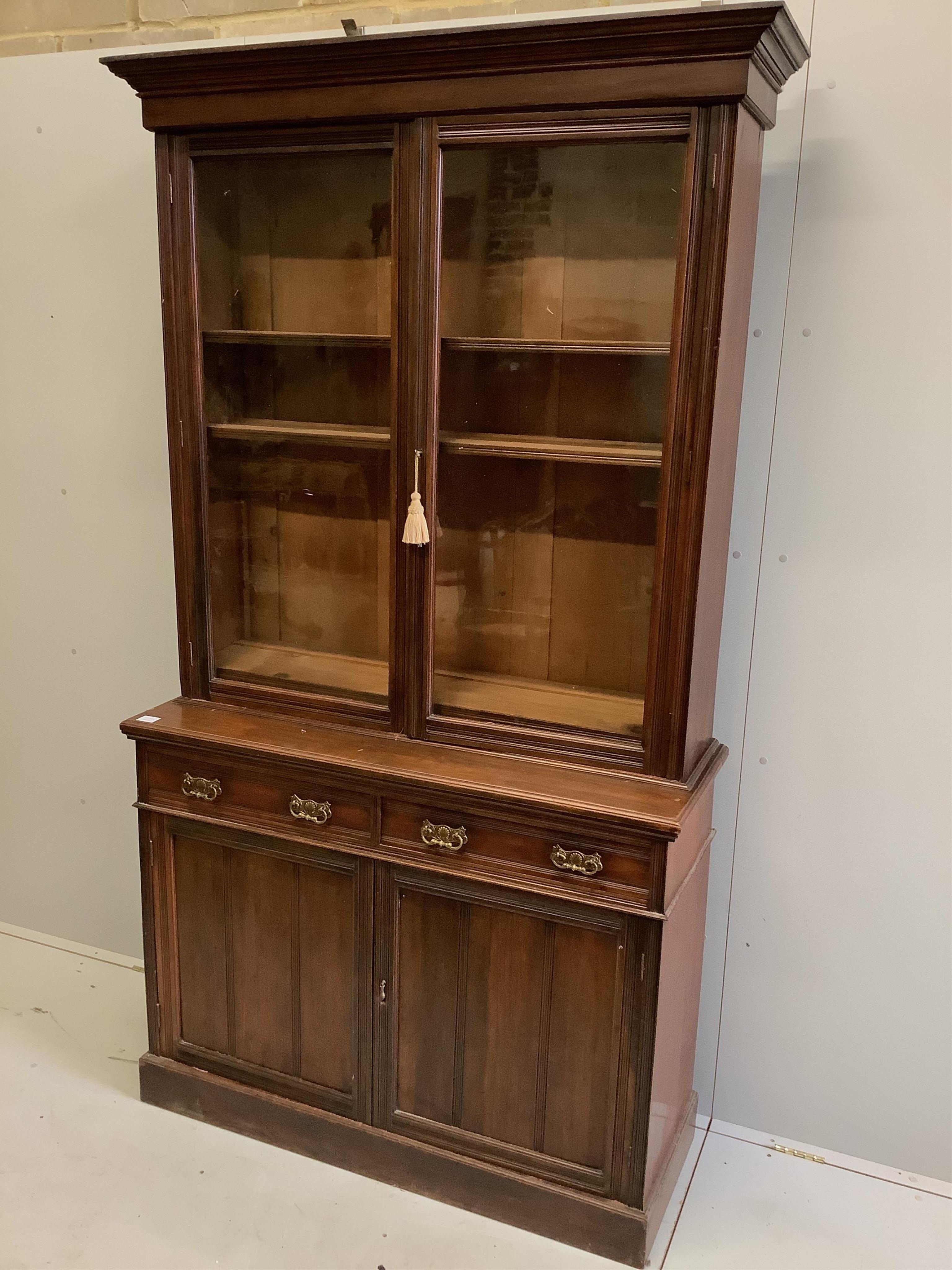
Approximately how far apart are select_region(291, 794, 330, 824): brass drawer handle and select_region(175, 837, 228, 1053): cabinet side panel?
0.73 ft

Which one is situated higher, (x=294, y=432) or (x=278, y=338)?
(x=278, y=338)

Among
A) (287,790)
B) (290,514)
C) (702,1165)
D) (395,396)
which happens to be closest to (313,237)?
(395,396)

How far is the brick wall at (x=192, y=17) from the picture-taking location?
218 cm

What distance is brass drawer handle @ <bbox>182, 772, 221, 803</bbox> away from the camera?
83.3 inches

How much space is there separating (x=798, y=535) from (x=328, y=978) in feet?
4.11

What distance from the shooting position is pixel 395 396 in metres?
1.93

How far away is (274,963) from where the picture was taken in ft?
7.10

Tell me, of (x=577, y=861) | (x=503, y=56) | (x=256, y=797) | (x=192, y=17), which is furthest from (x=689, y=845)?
(x=192, y=17)

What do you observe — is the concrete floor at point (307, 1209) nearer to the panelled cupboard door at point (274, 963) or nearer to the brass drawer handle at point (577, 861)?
the panelled cupboard door at point (274, 963)

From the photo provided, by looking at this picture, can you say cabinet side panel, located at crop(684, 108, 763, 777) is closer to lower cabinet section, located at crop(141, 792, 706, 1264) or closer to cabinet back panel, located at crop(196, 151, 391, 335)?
lower cabinet section, located at crop(141, 792, 706, 1264)

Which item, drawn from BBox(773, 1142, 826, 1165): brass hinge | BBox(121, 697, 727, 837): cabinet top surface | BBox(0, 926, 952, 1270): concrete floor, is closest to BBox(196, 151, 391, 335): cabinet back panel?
BBox(121, 697, 727, 837): cabinet top surface

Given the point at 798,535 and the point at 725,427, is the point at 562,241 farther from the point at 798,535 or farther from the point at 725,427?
the point at 798,535

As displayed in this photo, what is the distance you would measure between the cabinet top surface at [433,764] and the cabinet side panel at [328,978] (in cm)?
25

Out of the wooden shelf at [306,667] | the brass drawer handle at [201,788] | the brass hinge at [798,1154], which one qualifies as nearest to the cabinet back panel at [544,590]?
the wooden shelf at [306,667]
